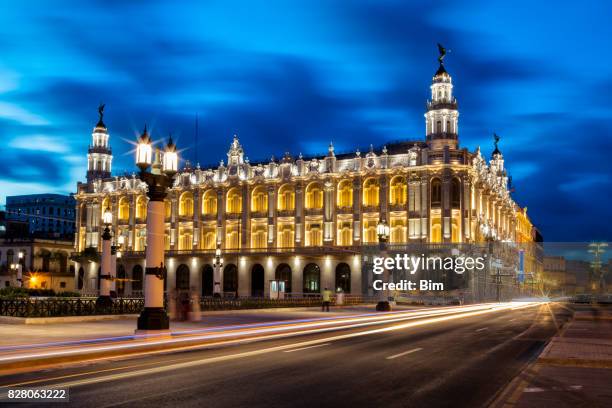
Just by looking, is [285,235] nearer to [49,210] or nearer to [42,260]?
[42,260]

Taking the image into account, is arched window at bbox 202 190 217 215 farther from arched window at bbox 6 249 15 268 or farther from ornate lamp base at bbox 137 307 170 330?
ornate lamp base at bbox 137 307 170 330

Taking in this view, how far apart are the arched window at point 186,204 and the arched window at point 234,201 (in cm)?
738

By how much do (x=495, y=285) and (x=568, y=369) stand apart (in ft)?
273

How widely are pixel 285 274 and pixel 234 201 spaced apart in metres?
14.7

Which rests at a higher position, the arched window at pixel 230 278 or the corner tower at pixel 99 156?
the corner tower at pixel 99 156

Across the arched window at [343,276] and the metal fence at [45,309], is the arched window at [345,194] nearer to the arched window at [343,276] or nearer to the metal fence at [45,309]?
the arched window at [343,276]

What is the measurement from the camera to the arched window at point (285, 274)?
3499 inches

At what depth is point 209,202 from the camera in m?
100

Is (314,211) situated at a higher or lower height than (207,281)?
higher

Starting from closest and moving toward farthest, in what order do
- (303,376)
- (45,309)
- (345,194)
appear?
(303,376) → (45,309) → (345,194)

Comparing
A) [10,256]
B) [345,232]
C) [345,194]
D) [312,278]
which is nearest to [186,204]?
[312,278]

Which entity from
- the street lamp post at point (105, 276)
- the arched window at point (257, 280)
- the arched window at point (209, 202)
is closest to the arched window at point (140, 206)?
the arched window at point (209, 202)

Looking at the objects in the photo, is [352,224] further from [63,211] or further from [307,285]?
[63,211]

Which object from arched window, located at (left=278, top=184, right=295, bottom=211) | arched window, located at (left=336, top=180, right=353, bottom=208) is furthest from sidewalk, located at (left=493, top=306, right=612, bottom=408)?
arched window, located at (left=278, top=184, right=295, bottom=211)
